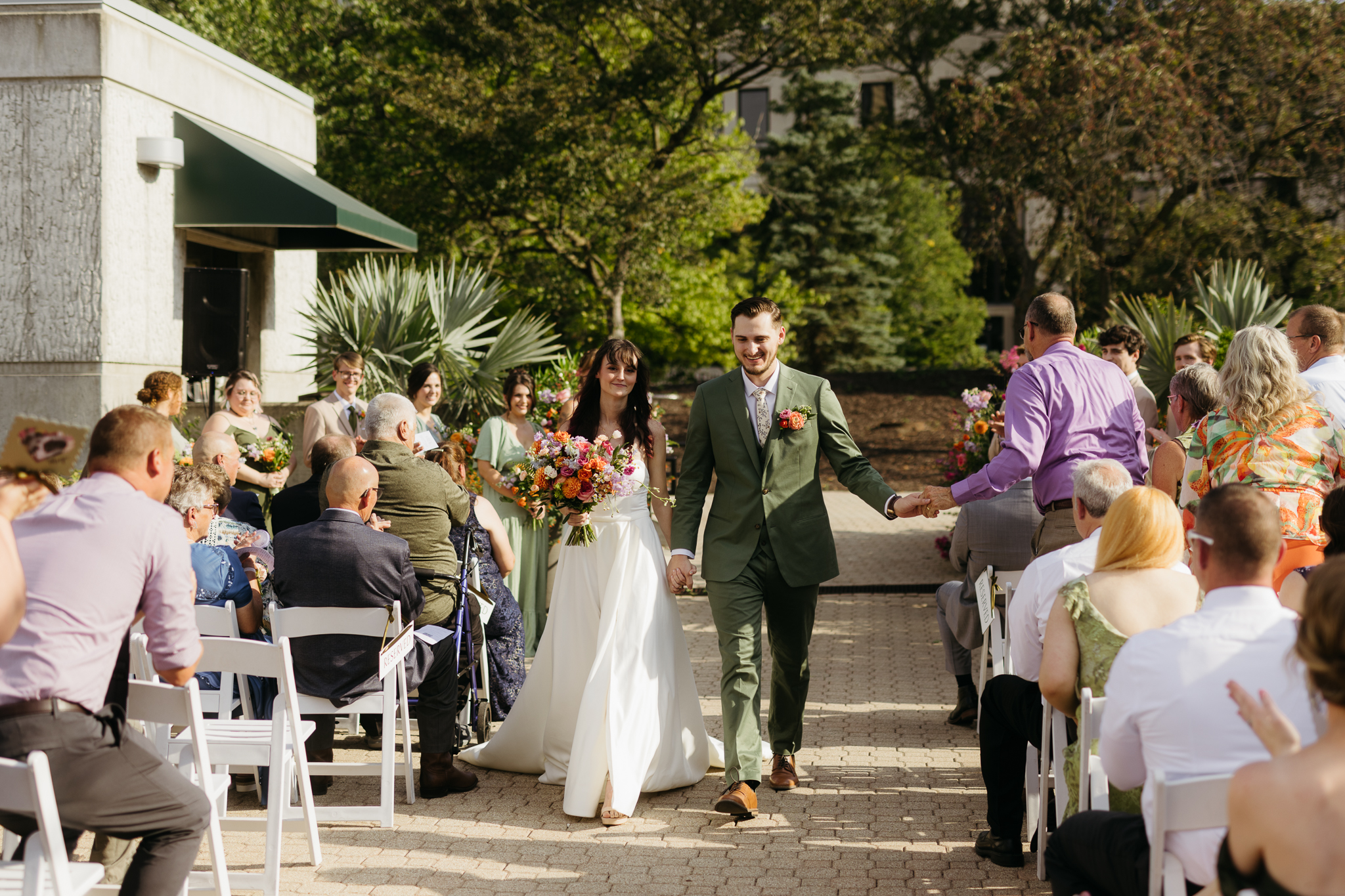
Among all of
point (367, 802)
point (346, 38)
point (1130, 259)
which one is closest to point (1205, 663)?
point (367, 802)

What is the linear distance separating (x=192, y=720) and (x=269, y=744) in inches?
34.1

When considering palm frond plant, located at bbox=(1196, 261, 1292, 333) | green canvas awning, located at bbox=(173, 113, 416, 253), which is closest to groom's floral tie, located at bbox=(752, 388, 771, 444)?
palm frond plant, located at bbox=(1196, 261, 1292, 333)

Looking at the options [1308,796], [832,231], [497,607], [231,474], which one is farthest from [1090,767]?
[832,231]

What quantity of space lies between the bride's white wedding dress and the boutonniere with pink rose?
779 millimetres

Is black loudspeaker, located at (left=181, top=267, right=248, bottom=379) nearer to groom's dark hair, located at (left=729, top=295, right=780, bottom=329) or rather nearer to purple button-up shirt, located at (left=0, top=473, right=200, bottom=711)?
groom's dark hair, located at (left=729, top=295, right=780, bottom=329)

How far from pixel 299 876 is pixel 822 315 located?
29040 mm

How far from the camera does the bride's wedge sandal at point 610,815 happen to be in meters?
4.95

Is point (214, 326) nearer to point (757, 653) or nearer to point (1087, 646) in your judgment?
point (757, 653)

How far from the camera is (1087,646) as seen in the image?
371 centimetres

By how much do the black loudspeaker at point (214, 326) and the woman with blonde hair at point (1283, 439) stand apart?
28.7 feet

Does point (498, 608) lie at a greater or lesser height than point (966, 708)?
greater

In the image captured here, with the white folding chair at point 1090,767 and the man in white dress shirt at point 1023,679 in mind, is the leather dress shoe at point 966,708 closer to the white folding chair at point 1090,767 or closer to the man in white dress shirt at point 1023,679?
the man in white dress shirt at point 1023,679

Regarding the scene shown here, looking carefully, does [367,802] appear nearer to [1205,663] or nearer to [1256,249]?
[1205,663]

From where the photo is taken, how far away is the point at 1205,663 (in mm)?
2744
